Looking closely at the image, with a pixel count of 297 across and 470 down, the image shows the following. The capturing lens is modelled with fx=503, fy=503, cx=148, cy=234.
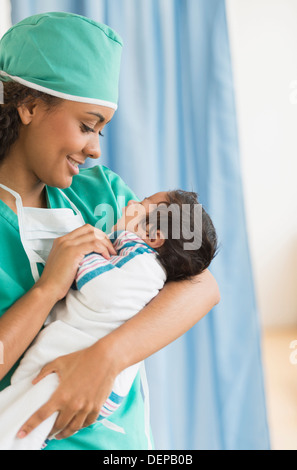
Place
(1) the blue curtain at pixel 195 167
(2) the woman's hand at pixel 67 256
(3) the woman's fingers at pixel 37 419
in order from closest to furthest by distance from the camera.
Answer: (3) the woman's fingers at pixel 37 419 → (2) the woman's hand at pixel 67 256 → (1) the blue curtain at pixel 195 167

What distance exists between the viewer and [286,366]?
303 cm

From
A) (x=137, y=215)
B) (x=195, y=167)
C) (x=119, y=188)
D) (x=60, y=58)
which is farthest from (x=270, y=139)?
(x=60, y=58)

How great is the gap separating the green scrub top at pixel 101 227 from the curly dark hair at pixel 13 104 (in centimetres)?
13

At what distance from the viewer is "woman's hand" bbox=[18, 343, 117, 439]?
80 centimetres

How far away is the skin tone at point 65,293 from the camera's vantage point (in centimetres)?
81

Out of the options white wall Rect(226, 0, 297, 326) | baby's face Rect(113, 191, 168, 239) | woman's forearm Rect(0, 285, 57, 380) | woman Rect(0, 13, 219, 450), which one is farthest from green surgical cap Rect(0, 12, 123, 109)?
white wall Rect(226, 0, 297, 326)

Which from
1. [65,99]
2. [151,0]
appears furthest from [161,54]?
[65,99]

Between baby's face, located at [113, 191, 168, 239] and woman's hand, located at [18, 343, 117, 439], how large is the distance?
295mm

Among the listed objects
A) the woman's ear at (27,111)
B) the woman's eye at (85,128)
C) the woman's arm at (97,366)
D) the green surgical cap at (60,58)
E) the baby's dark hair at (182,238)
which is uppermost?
the green surgical cap at (60,58)

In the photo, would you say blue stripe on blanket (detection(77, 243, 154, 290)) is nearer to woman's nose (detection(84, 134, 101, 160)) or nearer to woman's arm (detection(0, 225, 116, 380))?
woman's arm (detection(0, 225, 116, 380))

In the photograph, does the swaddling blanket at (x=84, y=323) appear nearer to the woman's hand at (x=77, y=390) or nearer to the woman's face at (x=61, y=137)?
the woman's hand at (x=77, y=390)

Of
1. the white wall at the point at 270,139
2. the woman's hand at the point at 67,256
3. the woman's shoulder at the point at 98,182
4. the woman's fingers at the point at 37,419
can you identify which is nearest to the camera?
the woman's fingers at the point at 37,419

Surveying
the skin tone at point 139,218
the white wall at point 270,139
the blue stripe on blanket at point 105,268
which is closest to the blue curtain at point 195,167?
the skin tone at point 139,218

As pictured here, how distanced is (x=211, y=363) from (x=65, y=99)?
96cm
